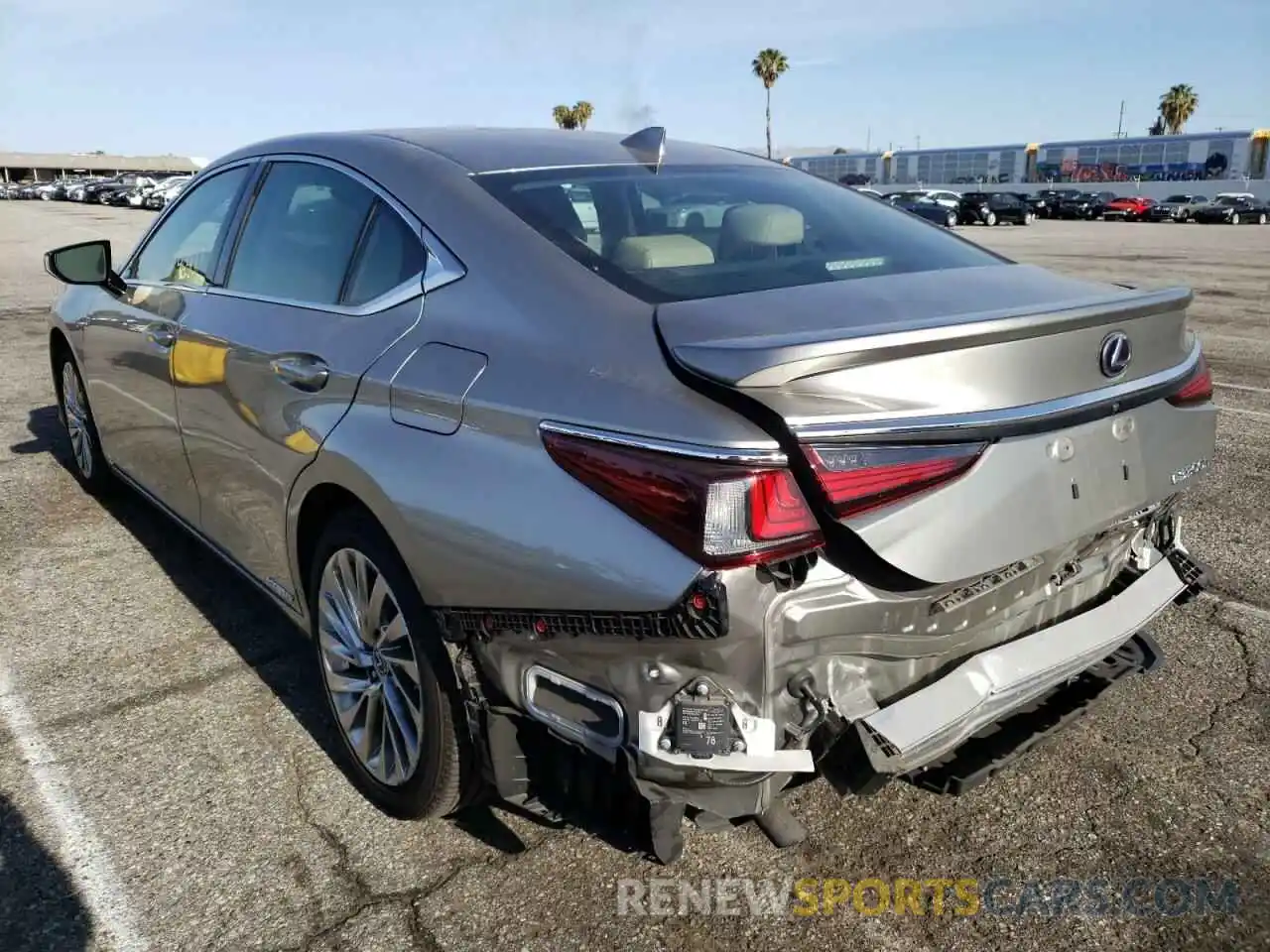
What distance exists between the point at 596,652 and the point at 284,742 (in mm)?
1612

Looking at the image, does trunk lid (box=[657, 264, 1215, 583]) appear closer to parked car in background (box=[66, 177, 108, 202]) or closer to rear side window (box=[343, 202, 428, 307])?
rear side window (box=[343, 202, 428, 307])

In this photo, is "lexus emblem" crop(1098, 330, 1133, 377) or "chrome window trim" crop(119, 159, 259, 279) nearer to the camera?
"lexus emblem" crop(1098, 330, 1133, 377)

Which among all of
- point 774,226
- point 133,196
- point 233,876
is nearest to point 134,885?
point 233,876

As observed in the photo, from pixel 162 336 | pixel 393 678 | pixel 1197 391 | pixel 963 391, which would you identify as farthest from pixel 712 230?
pixel 162 336

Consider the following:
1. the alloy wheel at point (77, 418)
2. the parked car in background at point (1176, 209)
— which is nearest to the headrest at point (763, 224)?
the alloy wheel at point (77, 418)

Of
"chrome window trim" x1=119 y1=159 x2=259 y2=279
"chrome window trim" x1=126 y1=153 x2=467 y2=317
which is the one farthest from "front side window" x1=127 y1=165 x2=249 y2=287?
"chrome window trim" x1=126 y1=153 x2=467 y2=317

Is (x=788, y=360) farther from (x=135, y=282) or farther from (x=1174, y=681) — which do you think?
(x=135, y=282)

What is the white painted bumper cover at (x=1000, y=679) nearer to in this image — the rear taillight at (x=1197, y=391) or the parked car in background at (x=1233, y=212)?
the rear taillight at (x=1197, y=391)

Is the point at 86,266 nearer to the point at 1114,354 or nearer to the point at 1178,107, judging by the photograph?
the point at 1114,354

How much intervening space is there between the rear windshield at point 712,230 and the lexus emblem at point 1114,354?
0.55 m

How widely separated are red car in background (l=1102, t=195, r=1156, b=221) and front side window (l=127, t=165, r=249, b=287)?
52.9m

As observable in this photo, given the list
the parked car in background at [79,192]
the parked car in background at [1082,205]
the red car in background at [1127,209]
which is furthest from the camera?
the parked car in background at [79,192]

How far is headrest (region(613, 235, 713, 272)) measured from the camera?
2.39m

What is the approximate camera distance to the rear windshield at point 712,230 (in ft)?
7.83
